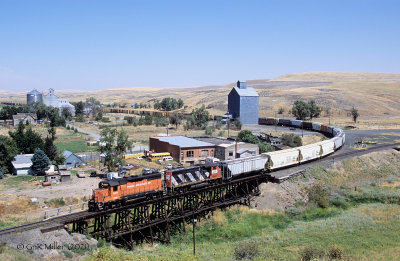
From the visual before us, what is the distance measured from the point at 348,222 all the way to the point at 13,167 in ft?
147

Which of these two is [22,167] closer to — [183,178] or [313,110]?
[183,178]

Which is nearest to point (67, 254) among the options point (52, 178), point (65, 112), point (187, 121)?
point (52, 178)

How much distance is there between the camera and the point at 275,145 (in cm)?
6575

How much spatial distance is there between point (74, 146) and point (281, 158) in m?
46.7

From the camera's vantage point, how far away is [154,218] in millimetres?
32406

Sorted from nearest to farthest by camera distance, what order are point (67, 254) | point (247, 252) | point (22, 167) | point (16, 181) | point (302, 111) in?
point (67, 254)
point (247, 252)
point (16, 181)
point (22, 167)
point (302, 111)

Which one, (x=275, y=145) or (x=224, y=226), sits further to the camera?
(x=275, y=145)

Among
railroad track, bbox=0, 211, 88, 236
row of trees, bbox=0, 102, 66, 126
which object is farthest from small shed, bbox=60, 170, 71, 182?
row of trees, bbox=0, 102, 66, 126

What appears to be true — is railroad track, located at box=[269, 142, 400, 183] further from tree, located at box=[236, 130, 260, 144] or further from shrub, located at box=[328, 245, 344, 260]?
shrub, located at box=[328, 245, 344, 260]

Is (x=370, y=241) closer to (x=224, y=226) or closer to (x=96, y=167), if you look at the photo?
(x=224, y=226)

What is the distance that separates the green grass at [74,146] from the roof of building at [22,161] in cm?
1433

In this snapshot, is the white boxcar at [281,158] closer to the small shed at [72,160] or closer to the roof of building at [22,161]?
the small shed at [72,160]

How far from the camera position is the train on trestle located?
26.8 meters

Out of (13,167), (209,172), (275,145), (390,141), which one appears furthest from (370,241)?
(390,141)
